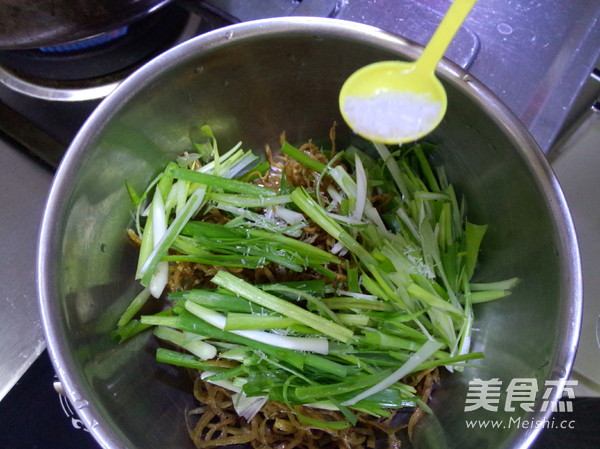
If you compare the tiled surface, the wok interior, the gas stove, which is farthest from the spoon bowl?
the tiled surface

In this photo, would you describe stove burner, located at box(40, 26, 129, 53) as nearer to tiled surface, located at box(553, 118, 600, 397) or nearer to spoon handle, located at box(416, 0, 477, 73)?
spoon handle, located at box(416, 0, 477, 73)

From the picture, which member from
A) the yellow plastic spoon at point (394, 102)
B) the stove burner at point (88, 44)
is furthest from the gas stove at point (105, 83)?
the yellow plastic spoon at point (394, 102)

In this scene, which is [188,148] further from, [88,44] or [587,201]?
[587,201]

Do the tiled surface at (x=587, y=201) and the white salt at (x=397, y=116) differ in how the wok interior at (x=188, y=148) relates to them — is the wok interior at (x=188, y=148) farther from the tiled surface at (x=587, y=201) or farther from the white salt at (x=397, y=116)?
the tiled surface at (x=587, y=201)

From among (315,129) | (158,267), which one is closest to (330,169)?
(315,129)

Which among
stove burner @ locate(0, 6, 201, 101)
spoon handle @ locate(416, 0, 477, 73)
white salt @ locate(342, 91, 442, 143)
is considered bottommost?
stove burner @ locate(0, 6, 201, 101)

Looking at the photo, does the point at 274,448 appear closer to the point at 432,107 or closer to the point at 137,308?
the point at 137,308
